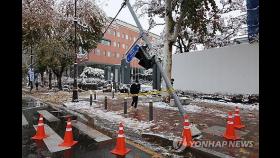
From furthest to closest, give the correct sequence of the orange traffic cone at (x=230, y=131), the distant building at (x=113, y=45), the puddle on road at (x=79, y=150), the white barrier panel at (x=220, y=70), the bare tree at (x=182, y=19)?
the distant building at (x=113, y=45) < the white barrier panel at (x=220, y=70) < the bare tree at (x=182, y=19) < the orange traffic cone at (x=230, y=131) < the puddle on road at (x=79, y=150)

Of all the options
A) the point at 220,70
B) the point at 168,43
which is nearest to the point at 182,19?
the point at 168,43

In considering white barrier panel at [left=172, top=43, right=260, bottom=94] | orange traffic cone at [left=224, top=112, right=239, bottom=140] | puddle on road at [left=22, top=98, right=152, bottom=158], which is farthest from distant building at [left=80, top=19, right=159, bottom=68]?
puddle on road at [left=22, top=98, right=152, bottom=158]

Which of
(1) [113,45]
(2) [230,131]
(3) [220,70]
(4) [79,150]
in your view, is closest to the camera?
(4) [79,150]

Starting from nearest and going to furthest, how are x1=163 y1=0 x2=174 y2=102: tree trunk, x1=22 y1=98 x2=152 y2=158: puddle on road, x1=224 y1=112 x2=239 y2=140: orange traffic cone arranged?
x1=22 y1=98 x2=152 y2=158: puddle on road
x1=224 y1=112 x2=239 y2=140: orange traffic cone
x1=163 y1=0 x2=174 y2=102: tree trunk

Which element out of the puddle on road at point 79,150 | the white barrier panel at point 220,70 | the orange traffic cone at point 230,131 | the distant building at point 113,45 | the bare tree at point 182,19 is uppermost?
the distant building at point 113,45

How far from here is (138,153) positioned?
6.34 m

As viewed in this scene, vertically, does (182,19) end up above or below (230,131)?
above

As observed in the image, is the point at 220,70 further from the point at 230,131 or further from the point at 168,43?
the point at 230,131

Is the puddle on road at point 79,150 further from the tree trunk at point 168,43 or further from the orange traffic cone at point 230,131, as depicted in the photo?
the tree trunk at point 168,43

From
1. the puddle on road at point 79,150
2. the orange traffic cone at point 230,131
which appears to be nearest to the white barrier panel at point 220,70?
the orange traffic cone at point 230,131

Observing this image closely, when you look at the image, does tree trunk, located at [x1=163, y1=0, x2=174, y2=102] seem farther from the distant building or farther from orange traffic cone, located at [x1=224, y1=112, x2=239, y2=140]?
the distant building
